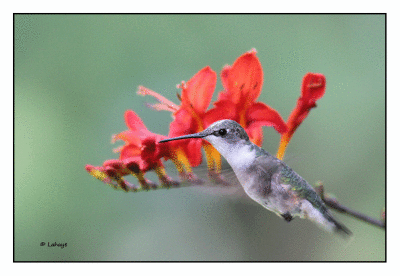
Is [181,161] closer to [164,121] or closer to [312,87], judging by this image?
[312,87]

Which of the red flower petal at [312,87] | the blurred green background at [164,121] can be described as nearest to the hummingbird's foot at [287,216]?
the red flower petal at [312,87]

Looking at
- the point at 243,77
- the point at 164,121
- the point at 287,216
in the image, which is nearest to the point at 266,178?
the point at 287,216

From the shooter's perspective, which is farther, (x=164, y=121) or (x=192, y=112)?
(x=164, y=121)

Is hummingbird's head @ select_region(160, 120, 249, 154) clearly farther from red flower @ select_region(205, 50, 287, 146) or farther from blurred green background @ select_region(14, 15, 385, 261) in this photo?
blurred green background @ select_region(14, 15, 385, 261)

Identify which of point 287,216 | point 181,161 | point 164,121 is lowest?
point 287,216

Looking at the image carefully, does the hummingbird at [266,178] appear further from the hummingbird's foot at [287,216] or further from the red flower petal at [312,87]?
the red flower petal at [312,87]

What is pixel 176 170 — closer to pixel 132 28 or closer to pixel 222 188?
pixel 222 188

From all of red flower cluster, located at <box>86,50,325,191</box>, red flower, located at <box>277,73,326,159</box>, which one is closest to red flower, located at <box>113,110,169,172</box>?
red flower cluster, located at <box>86,50,325,191</box>
